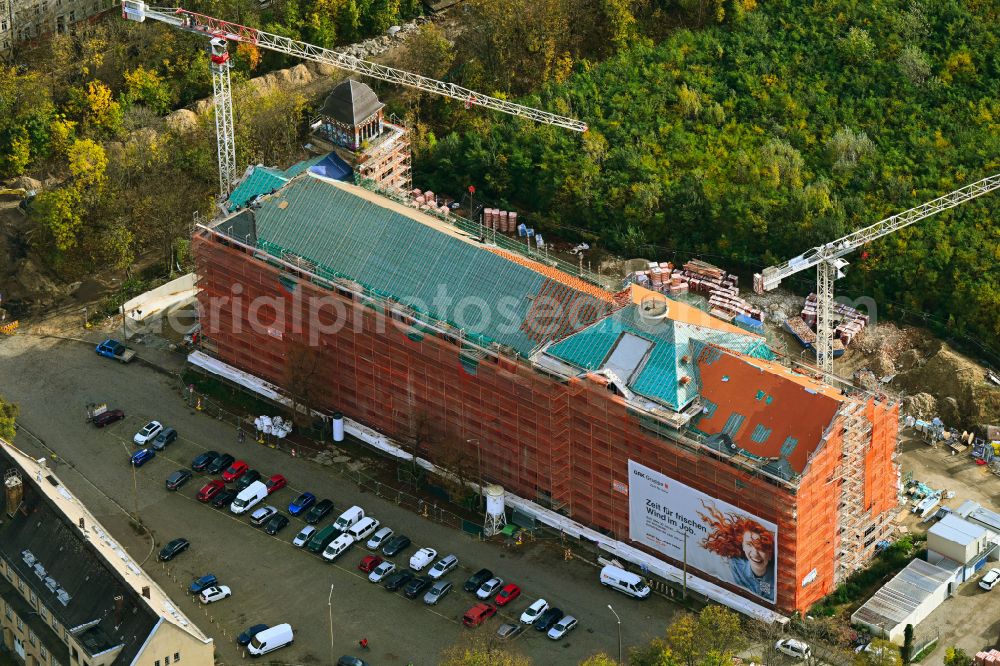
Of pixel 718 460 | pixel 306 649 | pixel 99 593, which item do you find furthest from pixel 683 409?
pixel 99 593

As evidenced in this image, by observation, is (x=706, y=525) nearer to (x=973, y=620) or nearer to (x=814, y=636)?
(x=814, y=636)

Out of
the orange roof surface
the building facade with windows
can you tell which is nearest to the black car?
the orange roof surface

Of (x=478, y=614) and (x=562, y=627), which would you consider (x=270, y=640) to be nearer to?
(x=478, y=614)

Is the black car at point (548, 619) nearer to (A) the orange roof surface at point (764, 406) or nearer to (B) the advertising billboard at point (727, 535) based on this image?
(B) the advertising billboard at point (727, 535)

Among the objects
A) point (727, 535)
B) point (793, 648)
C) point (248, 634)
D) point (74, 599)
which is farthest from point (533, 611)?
point (74, 599)

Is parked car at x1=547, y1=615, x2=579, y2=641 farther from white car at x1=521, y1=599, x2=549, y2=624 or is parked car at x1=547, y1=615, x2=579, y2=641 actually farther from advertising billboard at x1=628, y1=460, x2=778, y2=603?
advertising billboard at x1=628, y1=460, x2=778, y2=603

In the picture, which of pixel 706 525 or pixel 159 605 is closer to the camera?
pixel 159 605

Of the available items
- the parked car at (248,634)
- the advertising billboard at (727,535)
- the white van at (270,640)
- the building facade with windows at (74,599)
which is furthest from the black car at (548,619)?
the building facade with windows at (74,599)

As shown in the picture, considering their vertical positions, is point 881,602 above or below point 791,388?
below
